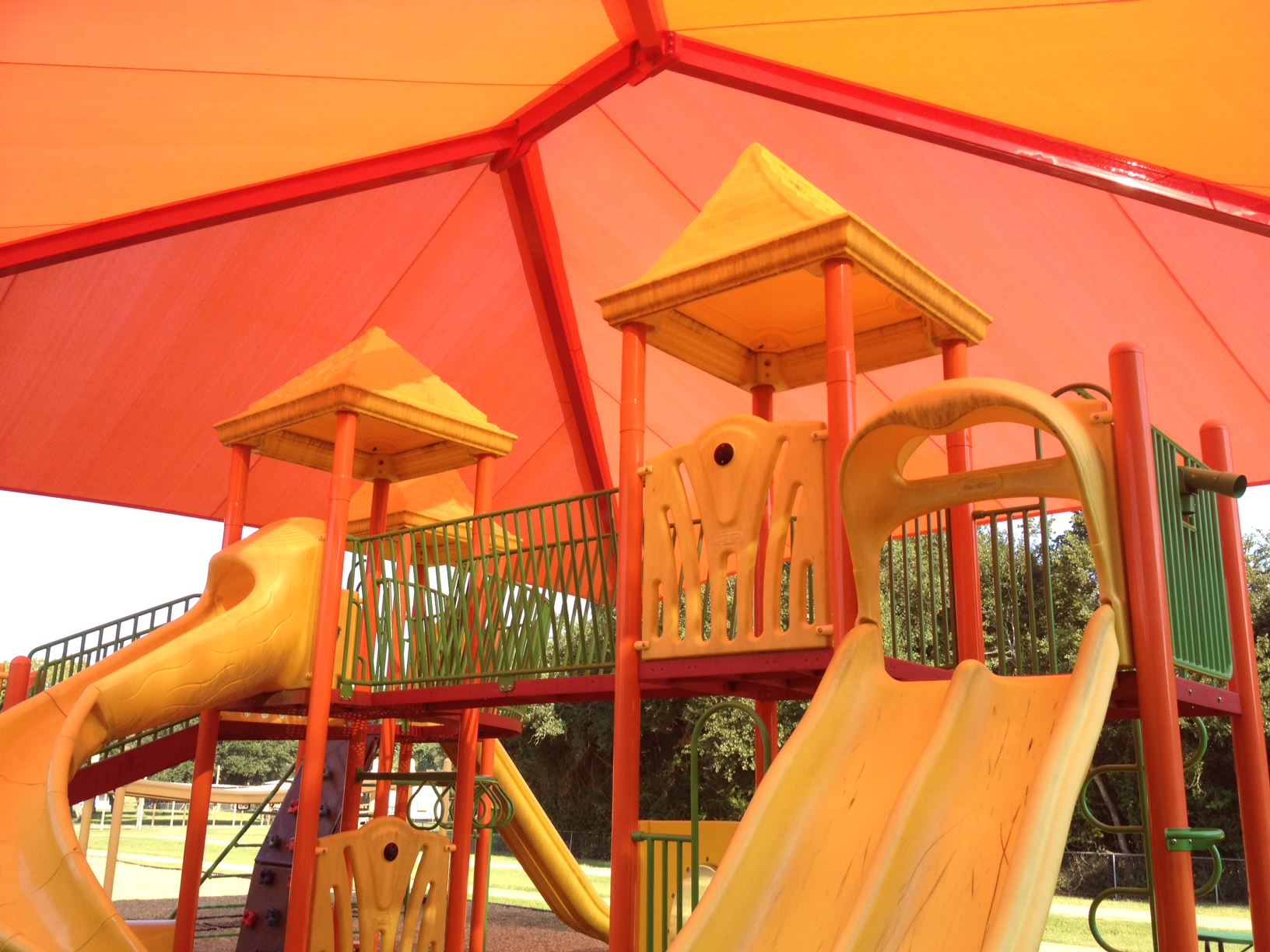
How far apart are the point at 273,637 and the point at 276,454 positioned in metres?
2.65

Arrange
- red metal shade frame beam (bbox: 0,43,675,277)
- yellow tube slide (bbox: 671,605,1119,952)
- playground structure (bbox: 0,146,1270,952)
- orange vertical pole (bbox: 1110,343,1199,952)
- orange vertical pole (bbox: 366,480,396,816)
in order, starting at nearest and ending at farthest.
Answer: yellow tube slide (bbox: 671,605,1119,952)
orange vertical pole (bbox: 1110,343,1199,952)
playground structure (bbox: 0,146,1270,952)
red metal shade frame beam (bbox: 0,43,675,277)
orange vertical pole (bbox: 366,480,396,816)

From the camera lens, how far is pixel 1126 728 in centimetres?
2091

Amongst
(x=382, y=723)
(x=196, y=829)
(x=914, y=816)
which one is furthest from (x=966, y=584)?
(x=382, y=723)

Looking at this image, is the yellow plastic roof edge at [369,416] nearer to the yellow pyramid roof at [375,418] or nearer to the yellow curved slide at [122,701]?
the yellow pyramid roof at [375,418]

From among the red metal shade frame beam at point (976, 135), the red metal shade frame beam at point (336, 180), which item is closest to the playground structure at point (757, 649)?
the red metal shade frame beam at point (336, 180)

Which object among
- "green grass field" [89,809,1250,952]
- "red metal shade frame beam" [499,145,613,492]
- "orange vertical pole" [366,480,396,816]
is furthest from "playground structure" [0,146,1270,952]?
"green grass field" [89,809,1250,952]

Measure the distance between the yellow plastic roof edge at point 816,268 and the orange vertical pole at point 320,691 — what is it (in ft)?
9.50

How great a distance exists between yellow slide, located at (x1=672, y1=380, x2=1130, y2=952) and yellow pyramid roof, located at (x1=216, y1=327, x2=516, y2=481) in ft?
15.7

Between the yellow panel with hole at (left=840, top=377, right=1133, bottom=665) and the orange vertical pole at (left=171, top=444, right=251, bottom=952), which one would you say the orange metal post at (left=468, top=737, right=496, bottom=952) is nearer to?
the orange vertical pole at (left=171, top=444, right=251, bottom=952)

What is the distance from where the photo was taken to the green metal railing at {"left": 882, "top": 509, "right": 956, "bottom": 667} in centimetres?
596

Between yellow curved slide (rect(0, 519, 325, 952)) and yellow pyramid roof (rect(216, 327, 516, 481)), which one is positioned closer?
yellow curved slide (rect(0, 519, 325, 952))

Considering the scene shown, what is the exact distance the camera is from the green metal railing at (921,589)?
5957 millimetres

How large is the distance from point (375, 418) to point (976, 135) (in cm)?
516

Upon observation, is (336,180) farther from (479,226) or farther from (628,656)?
(628,656)
